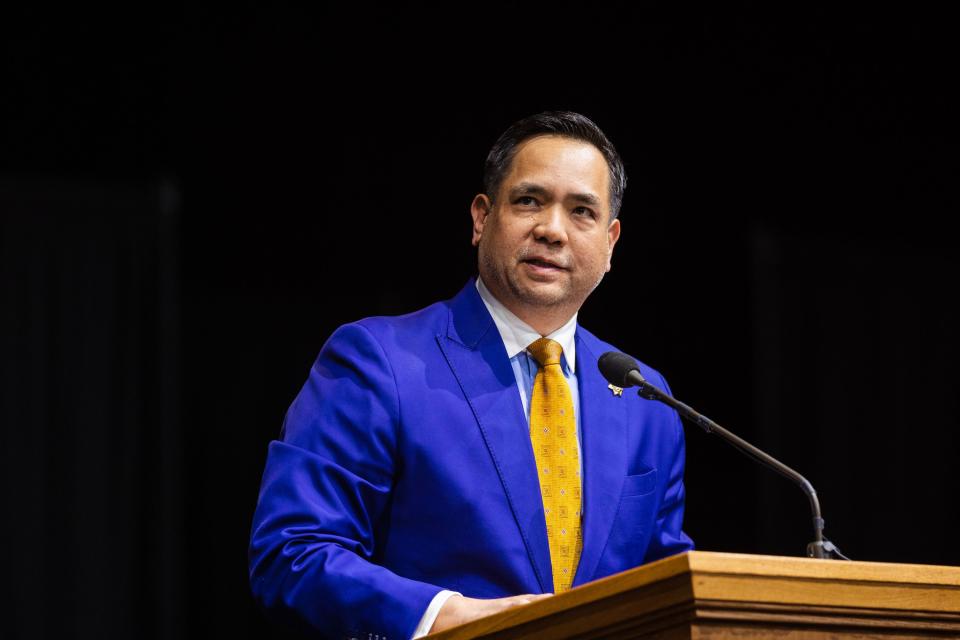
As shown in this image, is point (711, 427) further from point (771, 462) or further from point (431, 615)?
point (431, 615)

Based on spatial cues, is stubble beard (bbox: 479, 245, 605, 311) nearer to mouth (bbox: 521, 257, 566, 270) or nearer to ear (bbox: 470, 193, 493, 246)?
mouth (bbox: 521, 257, 566, 270)

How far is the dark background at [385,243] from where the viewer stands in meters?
4.21

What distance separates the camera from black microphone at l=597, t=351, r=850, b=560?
179 cm

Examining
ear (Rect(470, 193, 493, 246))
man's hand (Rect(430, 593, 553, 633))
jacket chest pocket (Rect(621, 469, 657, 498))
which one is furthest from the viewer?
ear (Rect(470, 193, 493, 246))

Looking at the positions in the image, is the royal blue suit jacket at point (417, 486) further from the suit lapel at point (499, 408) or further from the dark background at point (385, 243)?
the dark background at point (385, 243)

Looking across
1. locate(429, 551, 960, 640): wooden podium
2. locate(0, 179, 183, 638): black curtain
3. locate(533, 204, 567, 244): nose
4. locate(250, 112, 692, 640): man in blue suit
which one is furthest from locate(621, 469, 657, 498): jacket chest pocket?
locate(0, 179, 183, 638): black curtain

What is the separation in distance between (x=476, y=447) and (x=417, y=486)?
110 millimetres

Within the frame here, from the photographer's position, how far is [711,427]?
6.24ft

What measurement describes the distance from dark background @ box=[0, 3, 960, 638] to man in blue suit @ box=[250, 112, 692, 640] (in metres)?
2.08

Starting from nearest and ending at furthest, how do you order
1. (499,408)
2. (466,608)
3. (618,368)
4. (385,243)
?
(466,608) < (618,368) < (499,408) < (385,243)

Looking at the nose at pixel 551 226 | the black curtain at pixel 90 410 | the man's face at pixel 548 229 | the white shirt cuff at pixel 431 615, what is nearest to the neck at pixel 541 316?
the man's face at pixel 548 229

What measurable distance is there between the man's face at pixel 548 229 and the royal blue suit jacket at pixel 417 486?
98 mm

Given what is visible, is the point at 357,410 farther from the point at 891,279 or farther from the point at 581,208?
the point at 891,279

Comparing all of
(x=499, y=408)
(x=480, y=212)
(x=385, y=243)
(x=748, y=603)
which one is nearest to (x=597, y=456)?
(x=499, y=408)
